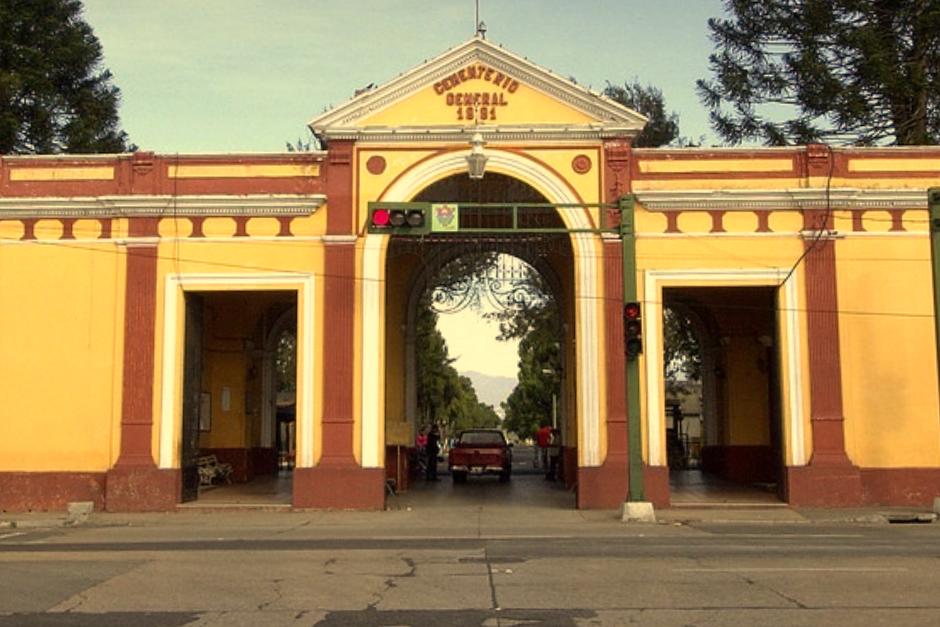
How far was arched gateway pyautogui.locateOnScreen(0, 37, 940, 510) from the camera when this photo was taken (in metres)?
Result: 22.7

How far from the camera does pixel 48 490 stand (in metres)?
22.9

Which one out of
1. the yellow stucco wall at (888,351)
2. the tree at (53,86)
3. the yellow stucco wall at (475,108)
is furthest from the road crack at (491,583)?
the tree at (53,86)

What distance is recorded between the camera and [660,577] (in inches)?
447

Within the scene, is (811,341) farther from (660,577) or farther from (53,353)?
(53,353)

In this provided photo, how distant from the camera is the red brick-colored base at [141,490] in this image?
22.6m

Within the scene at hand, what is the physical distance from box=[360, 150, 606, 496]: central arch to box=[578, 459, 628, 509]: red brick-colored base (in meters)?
0.26

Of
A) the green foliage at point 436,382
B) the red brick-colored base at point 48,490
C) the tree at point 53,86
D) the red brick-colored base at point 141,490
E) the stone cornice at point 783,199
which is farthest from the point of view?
the green foliage at point 436,382

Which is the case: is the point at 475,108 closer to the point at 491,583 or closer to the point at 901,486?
the point at 901,486

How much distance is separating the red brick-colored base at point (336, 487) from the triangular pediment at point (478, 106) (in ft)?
23.5

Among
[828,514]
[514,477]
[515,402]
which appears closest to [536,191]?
[828,514]

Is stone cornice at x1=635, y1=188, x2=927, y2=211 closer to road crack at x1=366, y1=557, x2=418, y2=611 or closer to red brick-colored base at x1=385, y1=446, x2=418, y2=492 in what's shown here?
red brick-colored base at x1=385, y1=446, x2=418, y2=492

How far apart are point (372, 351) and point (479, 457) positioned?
9422mm

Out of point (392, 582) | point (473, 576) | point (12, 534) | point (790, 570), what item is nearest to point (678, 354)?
point (12, 534)

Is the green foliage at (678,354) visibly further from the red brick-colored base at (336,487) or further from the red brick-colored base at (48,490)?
the red brick-colored base at (48,490)
